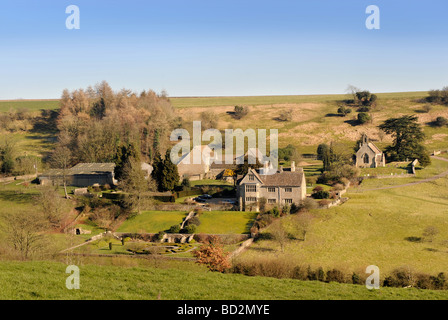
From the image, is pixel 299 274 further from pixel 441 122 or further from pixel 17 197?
pixel 441 122

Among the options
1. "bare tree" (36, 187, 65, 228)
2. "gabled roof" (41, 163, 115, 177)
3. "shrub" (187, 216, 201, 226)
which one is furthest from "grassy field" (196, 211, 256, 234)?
"gabled roof" (41, 163, 115, 177)

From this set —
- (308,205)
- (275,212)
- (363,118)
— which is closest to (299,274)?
(275,212)

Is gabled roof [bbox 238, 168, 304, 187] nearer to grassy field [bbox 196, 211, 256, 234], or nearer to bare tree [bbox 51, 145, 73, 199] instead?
grassy field [bbox 196, 211, 256, 234]

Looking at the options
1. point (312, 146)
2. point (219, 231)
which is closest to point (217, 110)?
point (312, 146)

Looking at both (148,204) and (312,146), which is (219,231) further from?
(312,146)

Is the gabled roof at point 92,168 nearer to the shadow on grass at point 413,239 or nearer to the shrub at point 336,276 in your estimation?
the shadow on grass at point 413,239
